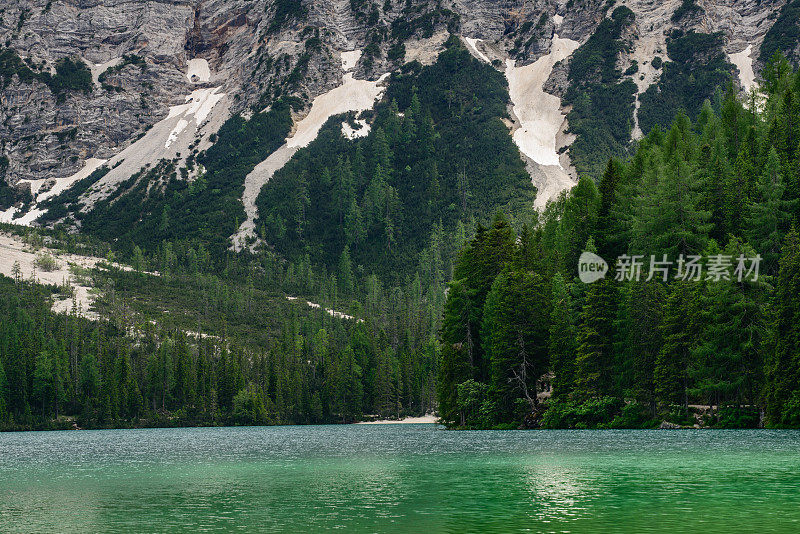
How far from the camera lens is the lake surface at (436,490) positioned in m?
25.0

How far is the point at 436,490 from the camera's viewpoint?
32594mm

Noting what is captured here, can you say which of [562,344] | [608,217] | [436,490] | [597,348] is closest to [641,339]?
[597,348]

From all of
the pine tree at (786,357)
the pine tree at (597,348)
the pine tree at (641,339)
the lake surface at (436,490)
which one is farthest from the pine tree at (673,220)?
the lake surface at (436,490)

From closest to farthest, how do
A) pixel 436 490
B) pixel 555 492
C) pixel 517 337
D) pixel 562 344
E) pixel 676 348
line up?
1. pixel 555 492
2. pixel 436 490
3. pixel 676 348
4. pixel 562 344
5. pixel 517 337

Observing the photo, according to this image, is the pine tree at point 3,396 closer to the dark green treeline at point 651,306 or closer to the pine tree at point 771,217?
the dark green treeline at point 651,306

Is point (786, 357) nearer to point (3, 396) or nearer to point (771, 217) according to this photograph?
point (771, 217)

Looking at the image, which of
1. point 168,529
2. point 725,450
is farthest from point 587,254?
point 168,529

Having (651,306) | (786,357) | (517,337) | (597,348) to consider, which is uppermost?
(651,306)

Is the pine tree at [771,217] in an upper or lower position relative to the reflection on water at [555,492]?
upper

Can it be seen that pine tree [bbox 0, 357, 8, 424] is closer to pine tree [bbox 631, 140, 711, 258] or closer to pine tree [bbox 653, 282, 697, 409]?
pine tree [bbox 631, 140, 711, 258]

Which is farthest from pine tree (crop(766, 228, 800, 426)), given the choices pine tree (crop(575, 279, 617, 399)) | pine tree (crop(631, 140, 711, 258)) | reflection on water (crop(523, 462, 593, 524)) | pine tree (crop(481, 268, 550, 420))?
reflection on water (crop(523, 462, 593, 524))

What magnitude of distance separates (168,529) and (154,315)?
597 feet

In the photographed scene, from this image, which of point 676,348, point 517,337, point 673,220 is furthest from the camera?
point 517,337

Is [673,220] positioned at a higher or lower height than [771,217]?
higher
